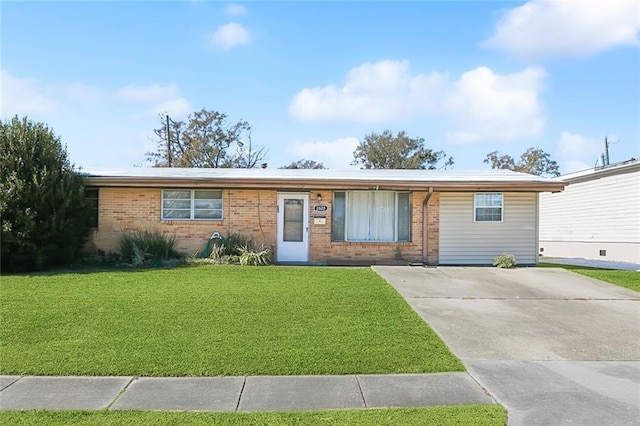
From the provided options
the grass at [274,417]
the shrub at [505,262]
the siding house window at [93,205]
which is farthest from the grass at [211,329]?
the shrub at [505,262]

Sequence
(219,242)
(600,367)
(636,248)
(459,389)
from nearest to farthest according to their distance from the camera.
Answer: (459,389), (600,367), (219,242), (636,248)

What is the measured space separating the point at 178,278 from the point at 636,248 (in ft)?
53.0

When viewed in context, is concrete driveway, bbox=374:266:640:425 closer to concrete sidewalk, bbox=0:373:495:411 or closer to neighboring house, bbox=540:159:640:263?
concrete sidewalk, bbox=0:373:495:411

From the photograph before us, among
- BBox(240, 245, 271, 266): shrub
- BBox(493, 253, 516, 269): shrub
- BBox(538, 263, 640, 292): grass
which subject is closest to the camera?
BBox(538, 263, 640, 292): grass

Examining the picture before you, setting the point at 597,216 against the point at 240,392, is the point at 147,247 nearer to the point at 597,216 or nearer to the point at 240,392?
the point at 240,392

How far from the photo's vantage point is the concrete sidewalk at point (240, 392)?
4.15 m

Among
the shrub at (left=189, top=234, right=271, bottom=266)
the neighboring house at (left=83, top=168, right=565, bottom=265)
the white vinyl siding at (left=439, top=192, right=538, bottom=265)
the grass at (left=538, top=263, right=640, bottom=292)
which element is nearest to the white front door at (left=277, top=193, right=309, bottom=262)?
the neighboring house at (left=83, top=168, right=565, bottom=265)

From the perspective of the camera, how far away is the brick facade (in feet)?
44.8

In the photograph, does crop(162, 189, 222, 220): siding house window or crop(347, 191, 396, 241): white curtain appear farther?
crop(347, 191, 396, 241): white curtain

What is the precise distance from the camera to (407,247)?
45.7 feet

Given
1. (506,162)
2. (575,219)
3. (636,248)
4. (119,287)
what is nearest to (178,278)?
(119,287)

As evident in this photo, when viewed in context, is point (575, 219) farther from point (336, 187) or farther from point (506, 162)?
point (506, 162)

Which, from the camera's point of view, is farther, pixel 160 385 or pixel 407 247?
pixel 407 247

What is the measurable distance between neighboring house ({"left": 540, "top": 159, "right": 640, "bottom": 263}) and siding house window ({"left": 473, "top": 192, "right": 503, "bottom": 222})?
5.10m
